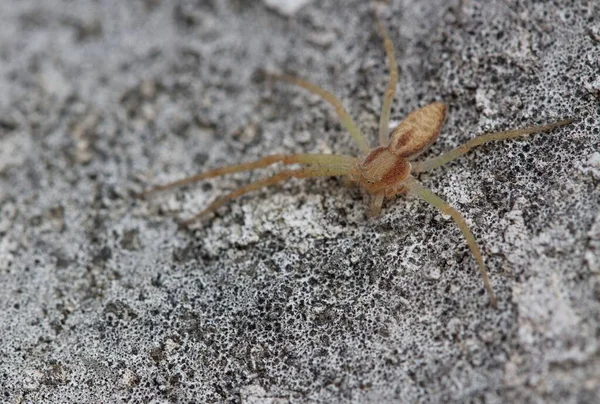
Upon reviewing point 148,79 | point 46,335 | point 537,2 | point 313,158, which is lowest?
point 46,335

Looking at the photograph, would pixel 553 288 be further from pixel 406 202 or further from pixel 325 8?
pixel 325 8

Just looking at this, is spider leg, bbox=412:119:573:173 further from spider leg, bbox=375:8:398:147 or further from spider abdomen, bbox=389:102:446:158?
spider leg, bbox=375:8:398:147

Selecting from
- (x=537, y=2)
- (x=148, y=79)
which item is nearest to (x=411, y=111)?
(x=537, y=2)

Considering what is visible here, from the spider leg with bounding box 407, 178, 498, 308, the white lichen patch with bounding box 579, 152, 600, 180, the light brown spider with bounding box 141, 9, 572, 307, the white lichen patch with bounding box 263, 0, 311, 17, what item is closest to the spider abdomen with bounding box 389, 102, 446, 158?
the light brown spider with bounding box 141, 9, 572, 307

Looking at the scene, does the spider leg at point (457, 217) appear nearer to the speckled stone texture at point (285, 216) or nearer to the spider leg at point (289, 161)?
the speckled stone texture at point (285, 216)

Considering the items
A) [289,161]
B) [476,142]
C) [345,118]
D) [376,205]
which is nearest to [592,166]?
[476,142]

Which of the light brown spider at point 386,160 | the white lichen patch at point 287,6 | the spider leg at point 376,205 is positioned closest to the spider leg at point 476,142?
the light brown spider at point 386,160

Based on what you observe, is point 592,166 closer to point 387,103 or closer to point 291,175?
point 387,103
